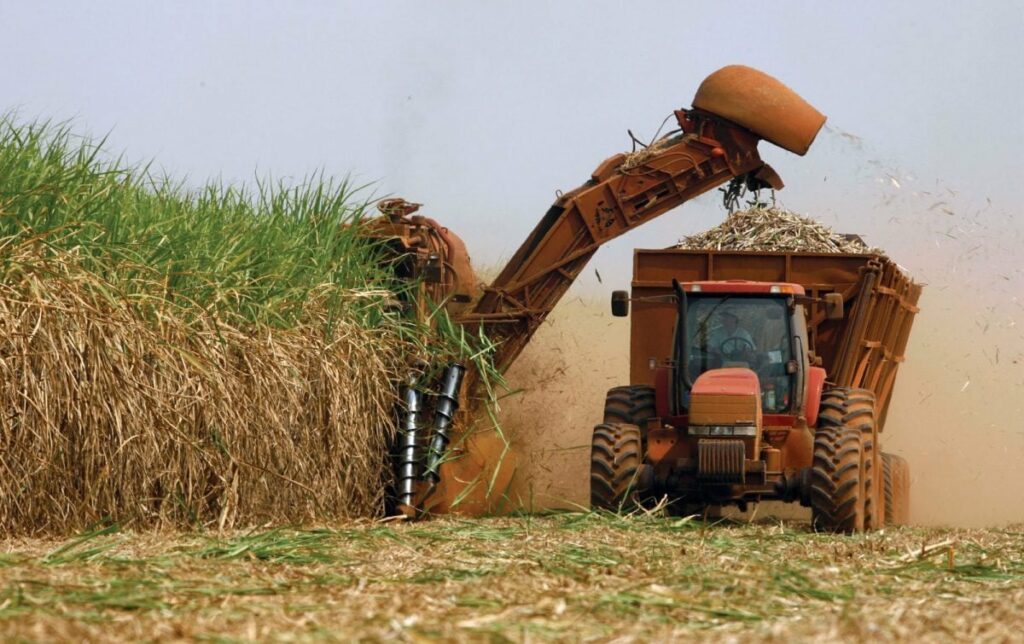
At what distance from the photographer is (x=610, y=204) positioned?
517 inches

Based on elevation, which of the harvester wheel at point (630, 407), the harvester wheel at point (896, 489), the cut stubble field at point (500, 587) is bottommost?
the cut stubble field at point (500, 587)

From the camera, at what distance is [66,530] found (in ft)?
30.1

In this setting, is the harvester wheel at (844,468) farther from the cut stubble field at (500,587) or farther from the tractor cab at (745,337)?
the cut stubble field at (500,587)

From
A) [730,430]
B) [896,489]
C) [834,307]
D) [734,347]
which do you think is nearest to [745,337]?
[734,347]

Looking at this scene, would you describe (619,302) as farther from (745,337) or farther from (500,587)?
(500,587)

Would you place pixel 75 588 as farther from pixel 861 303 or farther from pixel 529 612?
pixel 861 303

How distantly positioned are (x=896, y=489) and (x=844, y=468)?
116 inches

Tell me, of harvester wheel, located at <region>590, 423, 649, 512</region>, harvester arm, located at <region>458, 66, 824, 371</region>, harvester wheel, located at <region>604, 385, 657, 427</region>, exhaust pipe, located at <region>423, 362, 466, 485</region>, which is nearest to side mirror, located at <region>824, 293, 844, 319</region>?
harvester wheel, located at <region>604, 385, 657, 427</region>

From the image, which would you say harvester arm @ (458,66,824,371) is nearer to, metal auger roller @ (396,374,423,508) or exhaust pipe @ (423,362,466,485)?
exhaust pipe @ (423,362,466,485)

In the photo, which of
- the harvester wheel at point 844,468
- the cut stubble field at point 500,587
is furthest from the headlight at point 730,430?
the cut stubble field at point 500,587

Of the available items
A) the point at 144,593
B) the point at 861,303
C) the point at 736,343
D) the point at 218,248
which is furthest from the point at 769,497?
the point at 144,593

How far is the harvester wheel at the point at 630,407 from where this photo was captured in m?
11.6

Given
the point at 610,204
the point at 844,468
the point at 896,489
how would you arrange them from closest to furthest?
the point at 844,468 → the point at 610,204 → the point at 896,489

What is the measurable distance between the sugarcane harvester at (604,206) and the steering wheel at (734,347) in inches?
80.4
